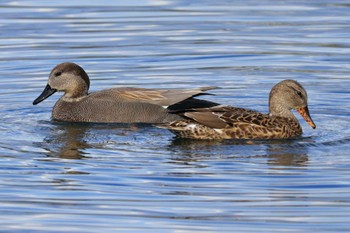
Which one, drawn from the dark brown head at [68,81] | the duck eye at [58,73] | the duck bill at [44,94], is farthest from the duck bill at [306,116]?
the duck bill at [44,94]

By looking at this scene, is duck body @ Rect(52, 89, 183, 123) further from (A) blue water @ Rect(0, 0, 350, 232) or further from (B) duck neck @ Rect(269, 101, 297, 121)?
(B) duck neck @ Rect(269, 101, 297, 121)

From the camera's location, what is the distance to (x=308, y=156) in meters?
12.1

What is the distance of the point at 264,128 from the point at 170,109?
6.31ft

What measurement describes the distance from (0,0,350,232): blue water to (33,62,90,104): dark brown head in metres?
0.39

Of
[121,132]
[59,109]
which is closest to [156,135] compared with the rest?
[121,132]

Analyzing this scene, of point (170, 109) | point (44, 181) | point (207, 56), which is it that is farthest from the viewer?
point (207, 56)

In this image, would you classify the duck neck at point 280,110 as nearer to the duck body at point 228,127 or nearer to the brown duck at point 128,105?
the duck body at point 228,127

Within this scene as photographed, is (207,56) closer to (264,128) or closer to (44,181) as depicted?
(264,128)

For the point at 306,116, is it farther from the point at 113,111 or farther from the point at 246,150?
the point at 113,111

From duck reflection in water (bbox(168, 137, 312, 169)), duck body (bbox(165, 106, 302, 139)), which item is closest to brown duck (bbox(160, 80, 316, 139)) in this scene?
duck body (bbox(165, 106, 302, 139))

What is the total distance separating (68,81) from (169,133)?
2234 millimetres

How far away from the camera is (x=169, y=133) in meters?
13.7

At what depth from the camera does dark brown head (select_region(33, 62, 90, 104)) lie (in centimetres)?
1534

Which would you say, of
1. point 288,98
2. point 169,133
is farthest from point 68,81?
point 288,98
